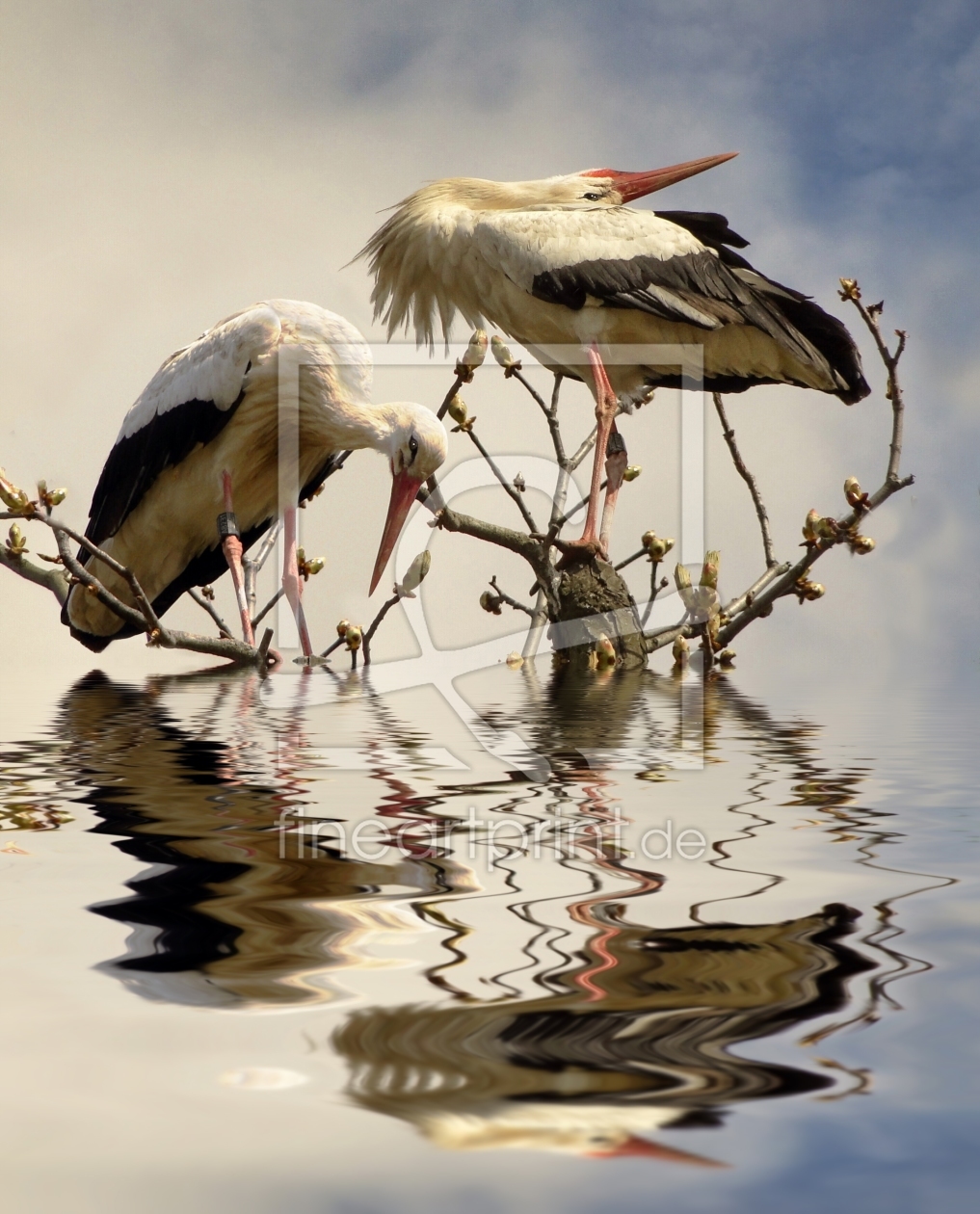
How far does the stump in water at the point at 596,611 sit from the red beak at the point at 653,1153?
414cm

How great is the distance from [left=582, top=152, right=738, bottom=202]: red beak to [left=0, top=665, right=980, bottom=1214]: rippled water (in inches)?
176

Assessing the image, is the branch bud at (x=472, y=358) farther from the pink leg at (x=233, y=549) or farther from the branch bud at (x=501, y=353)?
the pink leg at (x=233, y=549)

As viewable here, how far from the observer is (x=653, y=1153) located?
1.69 ft

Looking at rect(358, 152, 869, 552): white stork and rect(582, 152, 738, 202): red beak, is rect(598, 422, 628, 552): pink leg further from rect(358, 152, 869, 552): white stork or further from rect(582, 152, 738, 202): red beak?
rect(582, 152, 738, 202): red beak

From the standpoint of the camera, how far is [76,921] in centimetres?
87

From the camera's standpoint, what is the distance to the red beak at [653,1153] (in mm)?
507

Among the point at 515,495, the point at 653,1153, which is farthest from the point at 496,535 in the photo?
the point at 653,1153

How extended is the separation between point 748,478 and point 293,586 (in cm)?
205

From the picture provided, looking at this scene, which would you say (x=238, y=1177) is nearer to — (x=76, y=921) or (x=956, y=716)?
(x=76, y=921)

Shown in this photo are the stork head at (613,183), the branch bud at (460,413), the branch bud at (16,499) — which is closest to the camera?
the branch bud at (16,499)

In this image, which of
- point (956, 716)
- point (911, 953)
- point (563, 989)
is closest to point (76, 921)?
point (563, 989)

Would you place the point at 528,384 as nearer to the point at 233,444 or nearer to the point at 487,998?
the point at 233,444

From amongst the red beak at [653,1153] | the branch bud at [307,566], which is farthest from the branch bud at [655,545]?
the red beak at [653,1153]

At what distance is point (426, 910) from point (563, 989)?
0.21 metres
